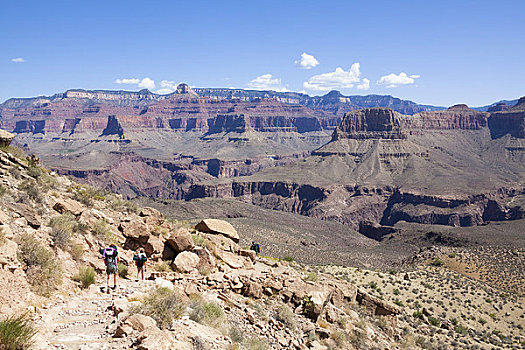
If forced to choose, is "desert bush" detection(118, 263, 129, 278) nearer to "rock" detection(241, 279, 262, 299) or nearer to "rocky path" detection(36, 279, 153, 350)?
"rocky path" detection(36, 279, 153, 350)

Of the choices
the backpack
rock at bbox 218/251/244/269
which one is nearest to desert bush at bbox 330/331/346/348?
rock at bbox 218/251/244/269

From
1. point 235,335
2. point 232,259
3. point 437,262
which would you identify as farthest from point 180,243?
point 437,262

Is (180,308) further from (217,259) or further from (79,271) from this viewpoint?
(217,259)

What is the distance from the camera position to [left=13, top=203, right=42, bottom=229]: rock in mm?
14109

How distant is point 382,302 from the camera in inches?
850

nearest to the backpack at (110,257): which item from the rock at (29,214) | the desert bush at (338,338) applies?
the rock at (29,214)

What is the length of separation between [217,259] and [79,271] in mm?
6485

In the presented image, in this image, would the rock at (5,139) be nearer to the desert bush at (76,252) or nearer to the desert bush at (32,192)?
the desert bush at (32,192)

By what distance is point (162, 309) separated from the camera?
9.86 m

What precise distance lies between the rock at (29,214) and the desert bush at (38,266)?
226 cm

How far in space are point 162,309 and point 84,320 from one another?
2036 millimetres

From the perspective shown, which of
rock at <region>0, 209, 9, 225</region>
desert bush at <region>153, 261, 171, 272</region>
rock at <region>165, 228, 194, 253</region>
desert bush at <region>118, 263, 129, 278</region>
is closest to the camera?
rock at <region>0, 209, 9, 225</region>

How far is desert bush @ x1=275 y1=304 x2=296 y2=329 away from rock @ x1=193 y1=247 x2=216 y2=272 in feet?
11.2

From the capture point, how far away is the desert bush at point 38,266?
36.0 feet
